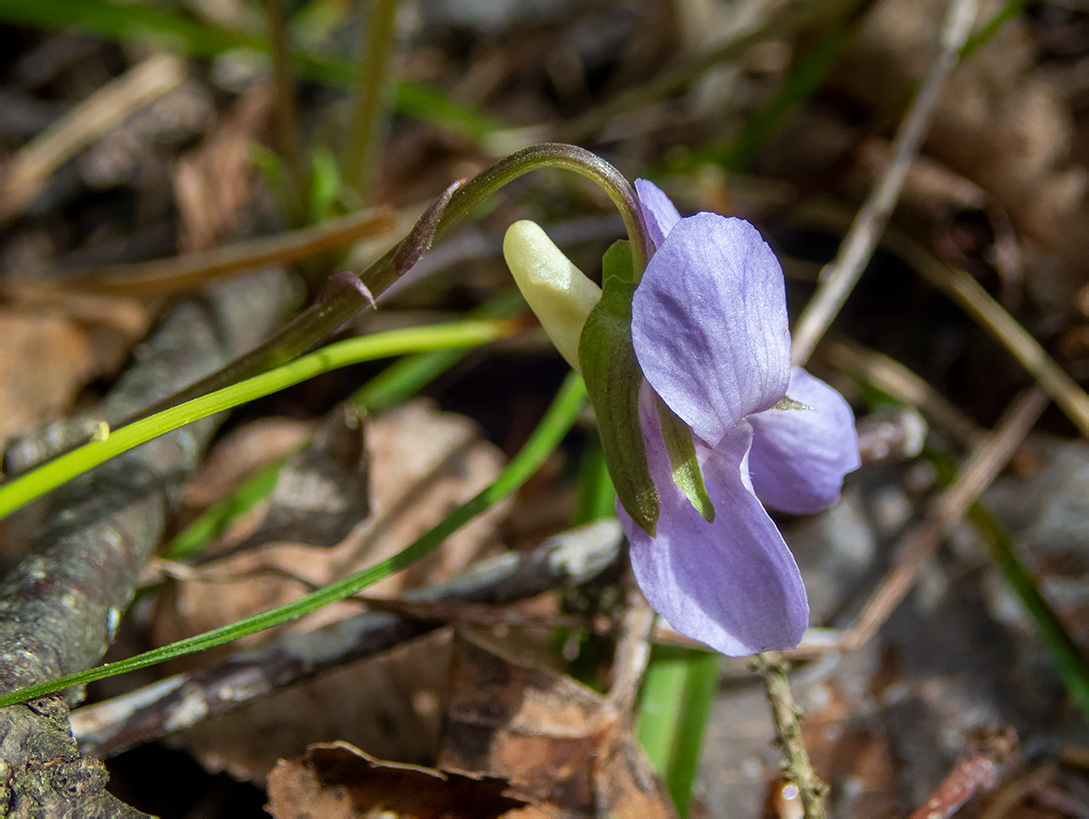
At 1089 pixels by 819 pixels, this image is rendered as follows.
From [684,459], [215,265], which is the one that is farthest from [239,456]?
[684,459]

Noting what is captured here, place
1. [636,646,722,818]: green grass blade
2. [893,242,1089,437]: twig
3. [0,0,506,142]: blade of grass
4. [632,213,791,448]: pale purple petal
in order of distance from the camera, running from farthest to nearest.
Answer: [0,0,506,142]: blade of grass → [893,242,1089,437]: twig → [636,646,722,818]: green grass blade → [632,213,791,448]: pale purple petal

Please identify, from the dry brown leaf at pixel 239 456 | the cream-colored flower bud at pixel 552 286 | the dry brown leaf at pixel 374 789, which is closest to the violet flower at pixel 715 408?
the cream-colored flower bud at pixel 552 286

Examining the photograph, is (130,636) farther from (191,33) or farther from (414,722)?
(191,33)

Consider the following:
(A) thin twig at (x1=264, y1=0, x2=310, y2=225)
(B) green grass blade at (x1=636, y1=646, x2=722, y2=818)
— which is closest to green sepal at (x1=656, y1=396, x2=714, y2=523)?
(B) green grass blade at (x1=636, y1=646, x2=722, y2=818)

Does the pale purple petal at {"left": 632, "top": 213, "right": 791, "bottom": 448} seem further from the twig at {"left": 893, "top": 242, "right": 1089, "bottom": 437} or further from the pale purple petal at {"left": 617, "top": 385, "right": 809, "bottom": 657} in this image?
the twig at {"left": 893, "top": 242, "right": 1089, "bottom": 437}

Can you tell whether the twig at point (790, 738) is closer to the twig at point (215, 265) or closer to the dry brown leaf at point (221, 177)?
the twig at point (215, 265)

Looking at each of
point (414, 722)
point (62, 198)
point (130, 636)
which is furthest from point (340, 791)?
point (62, 198)
